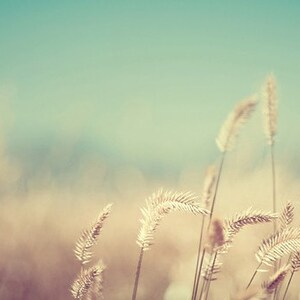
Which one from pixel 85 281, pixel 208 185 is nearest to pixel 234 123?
pixel 208 185

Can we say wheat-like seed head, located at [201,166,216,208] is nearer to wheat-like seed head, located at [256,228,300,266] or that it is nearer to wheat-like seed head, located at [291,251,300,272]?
wheat-like seed head, located at [256,228,300,266]

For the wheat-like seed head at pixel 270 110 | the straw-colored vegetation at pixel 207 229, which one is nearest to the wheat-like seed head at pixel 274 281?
the straw-colored vegetation at pixel 207 229

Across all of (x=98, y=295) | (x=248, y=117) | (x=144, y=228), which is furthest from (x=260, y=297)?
(x=98, y=295)

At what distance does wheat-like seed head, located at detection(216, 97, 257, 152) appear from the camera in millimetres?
2326

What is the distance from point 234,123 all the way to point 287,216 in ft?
1.93

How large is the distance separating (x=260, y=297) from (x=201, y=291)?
34.9 inches

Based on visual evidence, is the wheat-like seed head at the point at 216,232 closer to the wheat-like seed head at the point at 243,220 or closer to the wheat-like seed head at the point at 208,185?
the wheat-like seed head at the point at 243,220

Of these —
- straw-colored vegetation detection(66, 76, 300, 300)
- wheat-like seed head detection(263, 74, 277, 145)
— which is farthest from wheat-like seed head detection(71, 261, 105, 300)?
wheat-like seed head detection(263, 74, 277, 145)

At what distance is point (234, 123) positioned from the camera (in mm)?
2426

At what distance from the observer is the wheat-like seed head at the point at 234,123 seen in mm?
2326

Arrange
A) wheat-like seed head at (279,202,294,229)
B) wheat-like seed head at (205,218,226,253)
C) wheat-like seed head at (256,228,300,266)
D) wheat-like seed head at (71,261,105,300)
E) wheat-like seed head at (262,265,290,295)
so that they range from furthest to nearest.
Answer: wheat-like seed head at (279,202,294,229) → wheat-like seed head at (71,261,105,300) → wheat-like seed head at (256,228,300,266) → wheat-like seed head at (262,265,290,295) → wheat-like seed head at (205,218,226,253)

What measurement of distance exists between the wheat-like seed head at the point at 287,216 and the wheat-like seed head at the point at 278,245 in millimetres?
305

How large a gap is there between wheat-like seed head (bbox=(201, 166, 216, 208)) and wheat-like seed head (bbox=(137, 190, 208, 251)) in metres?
0.25

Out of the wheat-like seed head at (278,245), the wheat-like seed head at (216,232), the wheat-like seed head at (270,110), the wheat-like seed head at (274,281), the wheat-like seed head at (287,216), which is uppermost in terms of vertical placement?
the wheat-like seed head at (270,110)
